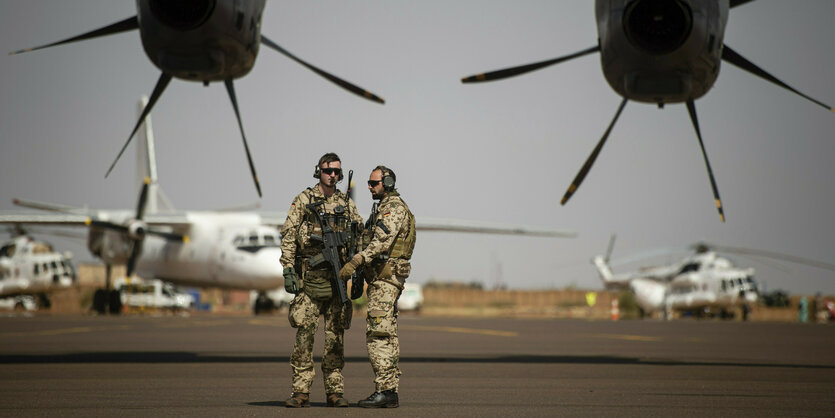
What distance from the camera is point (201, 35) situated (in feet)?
32.1

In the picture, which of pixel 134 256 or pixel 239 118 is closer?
pixel 239 118

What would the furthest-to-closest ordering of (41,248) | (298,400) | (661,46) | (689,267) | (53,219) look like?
(41,248), (689,267), (53,219), (661,46), (298,400)

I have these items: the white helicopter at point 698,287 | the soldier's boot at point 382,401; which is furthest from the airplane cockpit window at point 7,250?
the soldier's boot at point 382,401

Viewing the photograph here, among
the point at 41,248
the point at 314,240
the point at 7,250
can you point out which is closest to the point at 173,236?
the point at 41,248

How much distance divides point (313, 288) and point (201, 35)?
3.31m

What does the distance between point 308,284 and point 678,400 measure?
10.8ft

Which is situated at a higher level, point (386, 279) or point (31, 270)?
point (31, 270)

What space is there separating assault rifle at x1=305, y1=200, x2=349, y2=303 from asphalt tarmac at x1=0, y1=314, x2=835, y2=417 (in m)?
1.00

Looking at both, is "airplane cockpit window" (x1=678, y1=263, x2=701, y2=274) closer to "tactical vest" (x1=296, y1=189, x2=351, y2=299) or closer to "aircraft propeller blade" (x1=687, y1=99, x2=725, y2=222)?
"aircraft propeller blade" (x1=687, y1=99, x2=725, y2=222)

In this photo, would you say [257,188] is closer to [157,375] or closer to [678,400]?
[157,375]

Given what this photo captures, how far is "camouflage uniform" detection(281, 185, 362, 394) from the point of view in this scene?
783cm

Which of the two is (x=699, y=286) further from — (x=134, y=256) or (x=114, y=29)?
(x=114, y=29)

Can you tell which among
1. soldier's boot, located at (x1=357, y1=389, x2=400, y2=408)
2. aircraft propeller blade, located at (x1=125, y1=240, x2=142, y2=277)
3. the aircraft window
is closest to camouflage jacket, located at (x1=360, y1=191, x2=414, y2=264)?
soldier's boot, located at (x1=357, y1=389, x2=400, y2=408)

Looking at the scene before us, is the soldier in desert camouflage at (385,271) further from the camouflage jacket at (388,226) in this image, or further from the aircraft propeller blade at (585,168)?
the aircraft propeller blade at (585,168)
